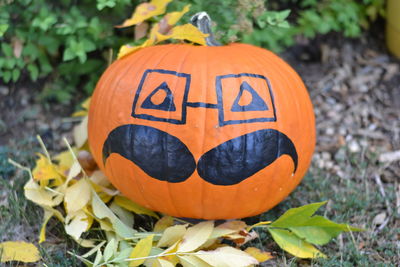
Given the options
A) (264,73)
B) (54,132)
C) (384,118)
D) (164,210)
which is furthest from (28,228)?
(384,118)

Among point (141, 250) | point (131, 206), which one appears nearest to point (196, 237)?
point (141, 250)

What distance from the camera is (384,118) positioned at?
9.68 feet

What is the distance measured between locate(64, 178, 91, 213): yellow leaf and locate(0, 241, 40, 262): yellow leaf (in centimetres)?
21

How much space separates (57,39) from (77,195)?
114 cm

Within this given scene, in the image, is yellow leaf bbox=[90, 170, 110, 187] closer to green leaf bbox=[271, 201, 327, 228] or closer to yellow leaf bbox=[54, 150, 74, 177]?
yellow leaf bbox=[54, 150, 74, 177]

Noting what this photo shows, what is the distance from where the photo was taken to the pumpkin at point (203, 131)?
1766 mm

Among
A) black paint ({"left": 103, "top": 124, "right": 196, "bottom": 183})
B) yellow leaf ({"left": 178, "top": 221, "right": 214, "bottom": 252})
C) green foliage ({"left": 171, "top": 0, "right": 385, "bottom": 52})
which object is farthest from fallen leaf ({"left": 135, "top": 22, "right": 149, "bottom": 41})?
yellow leaf ({"left": 178, "top": 221, "right": 214, "bottom": 252})

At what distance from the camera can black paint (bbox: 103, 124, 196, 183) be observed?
5.81ft

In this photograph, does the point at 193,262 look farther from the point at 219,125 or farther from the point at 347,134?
the point at 347,134

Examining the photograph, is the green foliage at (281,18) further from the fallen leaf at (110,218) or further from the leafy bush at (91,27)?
the fallen leaf at (110,218)

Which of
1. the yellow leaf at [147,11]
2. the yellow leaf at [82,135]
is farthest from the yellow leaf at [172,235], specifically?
the yellow leaf at [147,11]

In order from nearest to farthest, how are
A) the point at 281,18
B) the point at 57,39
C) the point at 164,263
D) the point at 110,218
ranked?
1. the point at 164,263
2. the point at 110,218
3. the point at 281,18
4. the point at 57,39

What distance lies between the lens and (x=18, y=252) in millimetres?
1913

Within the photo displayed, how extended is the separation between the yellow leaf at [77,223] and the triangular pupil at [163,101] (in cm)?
55
